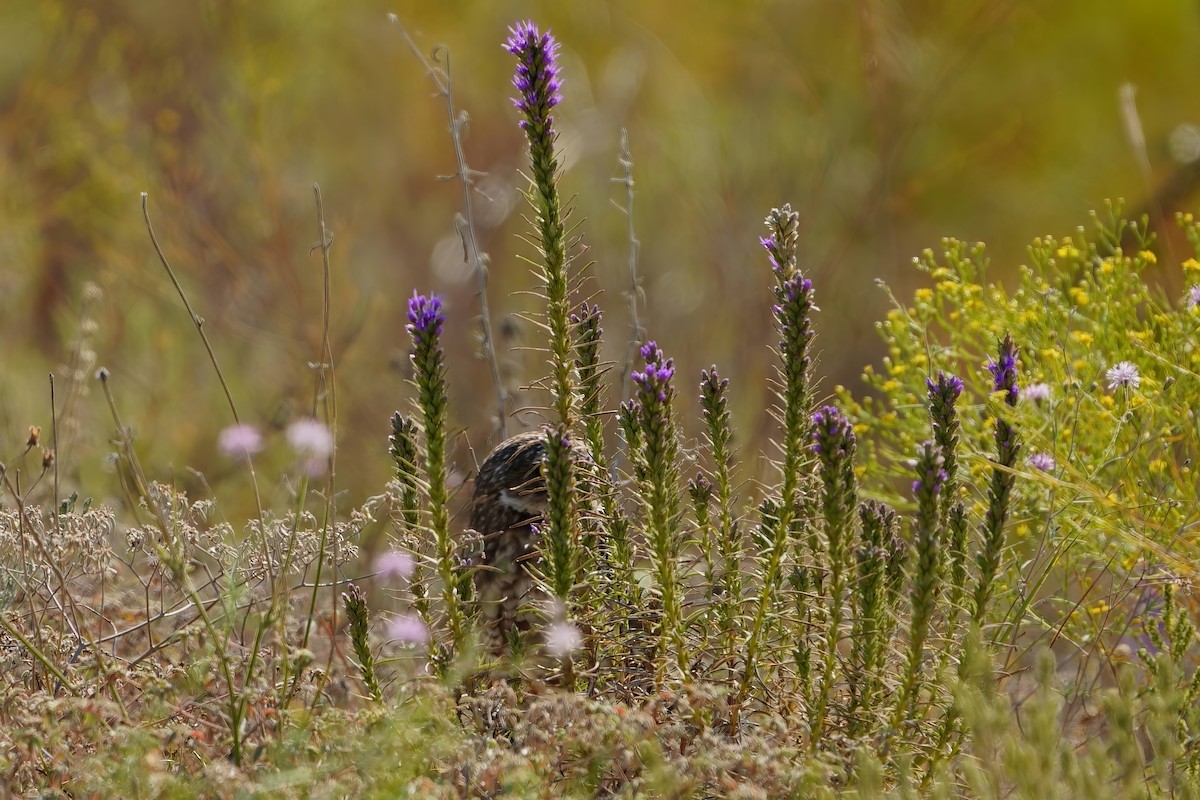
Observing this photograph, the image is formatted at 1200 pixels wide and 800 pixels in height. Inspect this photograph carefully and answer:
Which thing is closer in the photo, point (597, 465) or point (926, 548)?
point (926, 548)

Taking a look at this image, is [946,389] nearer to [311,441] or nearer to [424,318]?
[424,318]

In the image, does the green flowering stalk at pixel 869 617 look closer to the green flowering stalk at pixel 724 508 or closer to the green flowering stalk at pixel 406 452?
the green flowering stalk at pixel 724 508

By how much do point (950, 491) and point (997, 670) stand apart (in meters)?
0.36

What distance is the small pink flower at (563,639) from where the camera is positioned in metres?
2.01

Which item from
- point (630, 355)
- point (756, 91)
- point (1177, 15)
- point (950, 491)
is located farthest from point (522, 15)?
point (950, 491)

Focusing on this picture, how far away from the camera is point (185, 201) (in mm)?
7176

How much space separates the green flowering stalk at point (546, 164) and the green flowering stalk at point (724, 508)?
0.87 ft

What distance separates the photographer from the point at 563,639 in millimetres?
2002

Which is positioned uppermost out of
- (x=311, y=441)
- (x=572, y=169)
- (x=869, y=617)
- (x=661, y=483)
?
(x=572, y=169)

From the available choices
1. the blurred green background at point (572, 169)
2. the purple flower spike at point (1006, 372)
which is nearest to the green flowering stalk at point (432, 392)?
the purple flower spike at point (1006, 372)

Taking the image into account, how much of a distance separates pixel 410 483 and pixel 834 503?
0.75 meters

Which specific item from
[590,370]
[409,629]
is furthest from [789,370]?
[409,629]

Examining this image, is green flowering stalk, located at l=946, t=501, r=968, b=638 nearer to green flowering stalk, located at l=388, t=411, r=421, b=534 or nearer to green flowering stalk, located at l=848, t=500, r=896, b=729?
green flowering stalk, located at l=848, t=500, r=896, b=729

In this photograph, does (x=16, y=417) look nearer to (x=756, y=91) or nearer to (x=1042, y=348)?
(x=1042, y=348)
